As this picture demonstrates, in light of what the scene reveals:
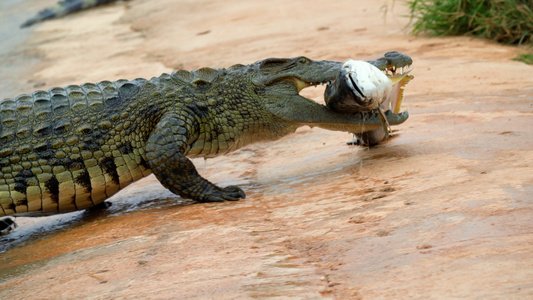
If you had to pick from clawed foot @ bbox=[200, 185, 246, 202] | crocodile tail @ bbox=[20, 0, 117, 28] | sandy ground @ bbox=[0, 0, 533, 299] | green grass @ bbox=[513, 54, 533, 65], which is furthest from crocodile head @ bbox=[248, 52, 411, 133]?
crocodile tail @ bbox=[20, 0, 117, 28]

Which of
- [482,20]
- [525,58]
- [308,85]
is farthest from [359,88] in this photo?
[482,20]

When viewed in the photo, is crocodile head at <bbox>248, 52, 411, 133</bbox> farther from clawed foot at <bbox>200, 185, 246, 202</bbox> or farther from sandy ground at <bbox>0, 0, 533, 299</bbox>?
clawed foot at <bbox>200, 185, 246, 202</bbox>

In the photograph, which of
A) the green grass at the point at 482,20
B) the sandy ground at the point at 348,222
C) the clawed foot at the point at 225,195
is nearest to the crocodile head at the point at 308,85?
the sandy ground at the point at 348,222

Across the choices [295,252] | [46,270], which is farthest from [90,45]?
[295,252]

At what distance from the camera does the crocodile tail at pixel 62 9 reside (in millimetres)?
16109

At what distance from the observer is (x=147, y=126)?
454 cm

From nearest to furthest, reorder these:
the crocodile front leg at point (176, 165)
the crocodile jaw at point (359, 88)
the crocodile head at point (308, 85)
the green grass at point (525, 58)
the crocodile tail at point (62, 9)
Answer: the crocodile jaw at point (359, 88) → the crocodile front leg at point (176, 165) → the crocodile head at point (308, 85) → the green grass at point (525, 58) → the crocodile tail at point (62, 9)

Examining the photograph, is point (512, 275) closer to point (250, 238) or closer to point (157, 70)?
point (250, 238)

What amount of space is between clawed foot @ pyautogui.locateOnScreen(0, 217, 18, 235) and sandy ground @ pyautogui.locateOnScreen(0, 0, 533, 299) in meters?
0.09

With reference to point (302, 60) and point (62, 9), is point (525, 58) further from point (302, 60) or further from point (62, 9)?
point (62, 9)

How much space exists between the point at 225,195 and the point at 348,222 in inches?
51.9

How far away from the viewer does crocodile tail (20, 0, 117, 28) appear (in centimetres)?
1611

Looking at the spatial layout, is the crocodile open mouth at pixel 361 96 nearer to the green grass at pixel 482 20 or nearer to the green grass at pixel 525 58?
the green grass at pixel 525 58

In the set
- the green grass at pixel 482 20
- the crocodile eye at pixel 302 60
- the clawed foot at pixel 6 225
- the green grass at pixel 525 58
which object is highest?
the crocodile eye at pixel 302 60
